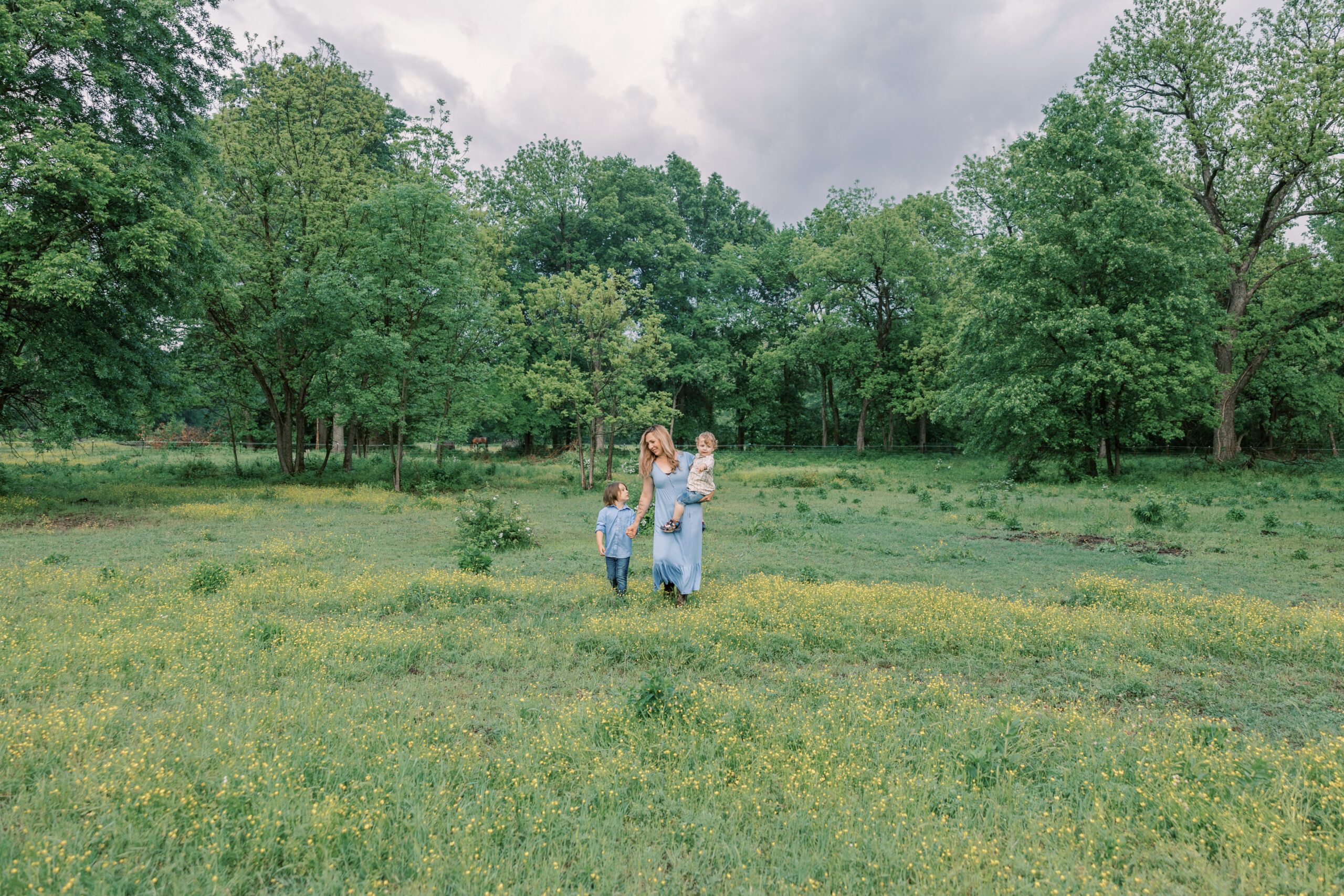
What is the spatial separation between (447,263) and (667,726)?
21.6 m

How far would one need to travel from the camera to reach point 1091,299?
26234 mm

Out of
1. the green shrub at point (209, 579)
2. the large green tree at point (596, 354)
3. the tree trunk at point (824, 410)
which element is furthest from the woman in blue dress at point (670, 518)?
the tree trunk at point (824, 410)

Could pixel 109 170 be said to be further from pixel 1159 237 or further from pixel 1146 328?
pixel 1159 237

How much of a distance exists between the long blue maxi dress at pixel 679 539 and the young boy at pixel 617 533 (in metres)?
0.47

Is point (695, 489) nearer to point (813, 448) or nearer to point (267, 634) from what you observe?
point (267, 634)

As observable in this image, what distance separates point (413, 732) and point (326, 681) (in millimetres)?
1732

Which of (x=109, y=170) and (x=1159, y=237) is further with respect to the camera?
(x=1159, y=237)

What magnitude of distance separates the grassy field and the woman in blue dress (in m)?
0.48

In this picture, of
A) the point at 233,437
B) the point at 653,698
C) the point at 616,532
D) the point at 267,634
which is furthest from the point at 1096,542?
the point at 233,437

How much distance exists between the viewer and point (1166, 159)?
1139 inches

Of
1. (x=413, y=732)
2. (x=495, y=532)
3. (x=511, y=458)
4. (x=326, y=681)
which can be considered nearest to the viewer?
(x=413, y=732)

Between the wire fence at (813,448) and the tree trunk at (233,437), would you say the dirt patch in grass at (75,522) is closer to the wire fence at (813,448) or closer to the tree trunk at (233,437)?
the tree trunk at (233,437)

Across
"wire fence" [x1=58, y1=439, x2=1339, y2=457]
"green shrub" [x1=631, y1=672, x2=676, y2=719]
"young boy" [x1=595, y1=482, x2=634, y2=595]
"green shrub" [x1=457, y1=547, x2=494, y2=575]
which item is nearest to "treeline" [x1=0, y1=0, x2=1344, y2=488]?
"wire fence" [x1=58, y1=439, x2=1339, y2=457]

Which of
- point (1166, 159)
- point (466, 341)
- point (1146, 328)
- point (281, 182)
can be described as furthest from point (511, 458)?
point (1166, 159)
